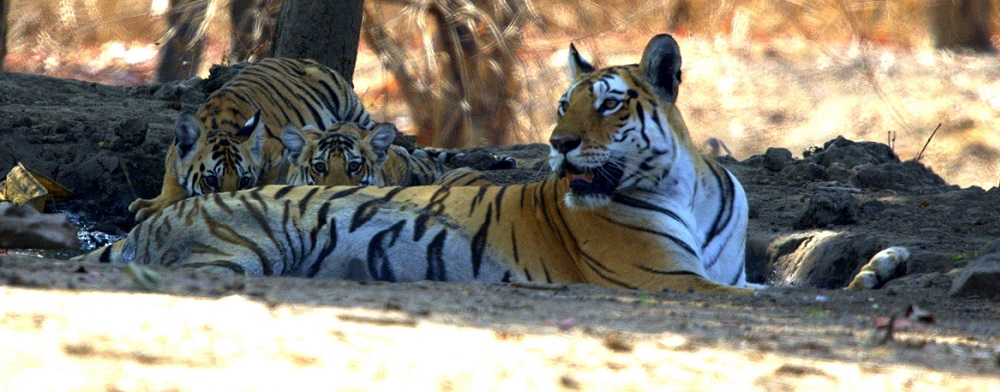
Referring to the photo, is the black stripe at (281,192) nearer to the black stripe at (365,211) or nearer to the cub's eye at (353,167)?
the black stripe at (365,211)

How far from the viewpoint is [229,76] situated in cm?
1055

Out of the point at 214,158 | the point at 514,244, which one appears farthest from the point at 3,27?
the point at 514,244

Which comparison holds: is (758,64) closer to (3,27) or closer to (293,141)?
(3,27)

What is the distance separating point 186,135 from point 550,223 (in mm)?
2959

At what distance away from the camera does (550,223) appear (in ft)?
18.2

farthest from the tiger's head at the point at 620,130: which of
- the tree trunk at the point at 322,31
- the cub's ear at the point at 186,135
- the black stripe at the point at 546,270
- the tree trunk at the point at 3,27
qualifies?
the tree trunk at the point at 3,27

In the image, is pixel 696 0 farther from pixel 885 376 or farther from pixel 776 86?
pixel 885 376

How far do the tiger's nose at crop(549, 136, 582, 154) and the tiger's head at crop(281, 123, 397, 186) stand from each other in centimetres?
221

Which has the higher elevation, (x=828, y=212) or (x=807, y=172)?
(x=807, y=172)

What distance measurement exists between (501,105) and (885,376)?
37.4ft

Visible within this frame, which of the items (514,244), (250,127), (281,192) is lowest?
(514,244)

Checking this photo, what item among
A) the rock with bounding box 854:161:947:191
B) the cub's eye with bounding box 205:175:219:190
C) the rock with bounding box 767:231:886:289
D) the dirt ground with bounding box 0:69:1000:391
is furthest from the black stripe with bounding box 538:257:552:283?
the rock with bounding box 854:161:947:191

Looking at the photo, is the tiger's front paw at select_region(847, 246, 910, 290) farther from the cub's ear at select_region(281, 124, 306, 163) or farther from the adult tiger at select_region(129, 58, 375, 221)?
the adult tiger at select_region(129, 58, 375, 221)

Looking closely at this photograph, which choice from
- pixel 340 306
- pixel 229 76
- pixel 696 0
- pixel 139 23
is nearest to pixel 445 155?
pixel 229 76
